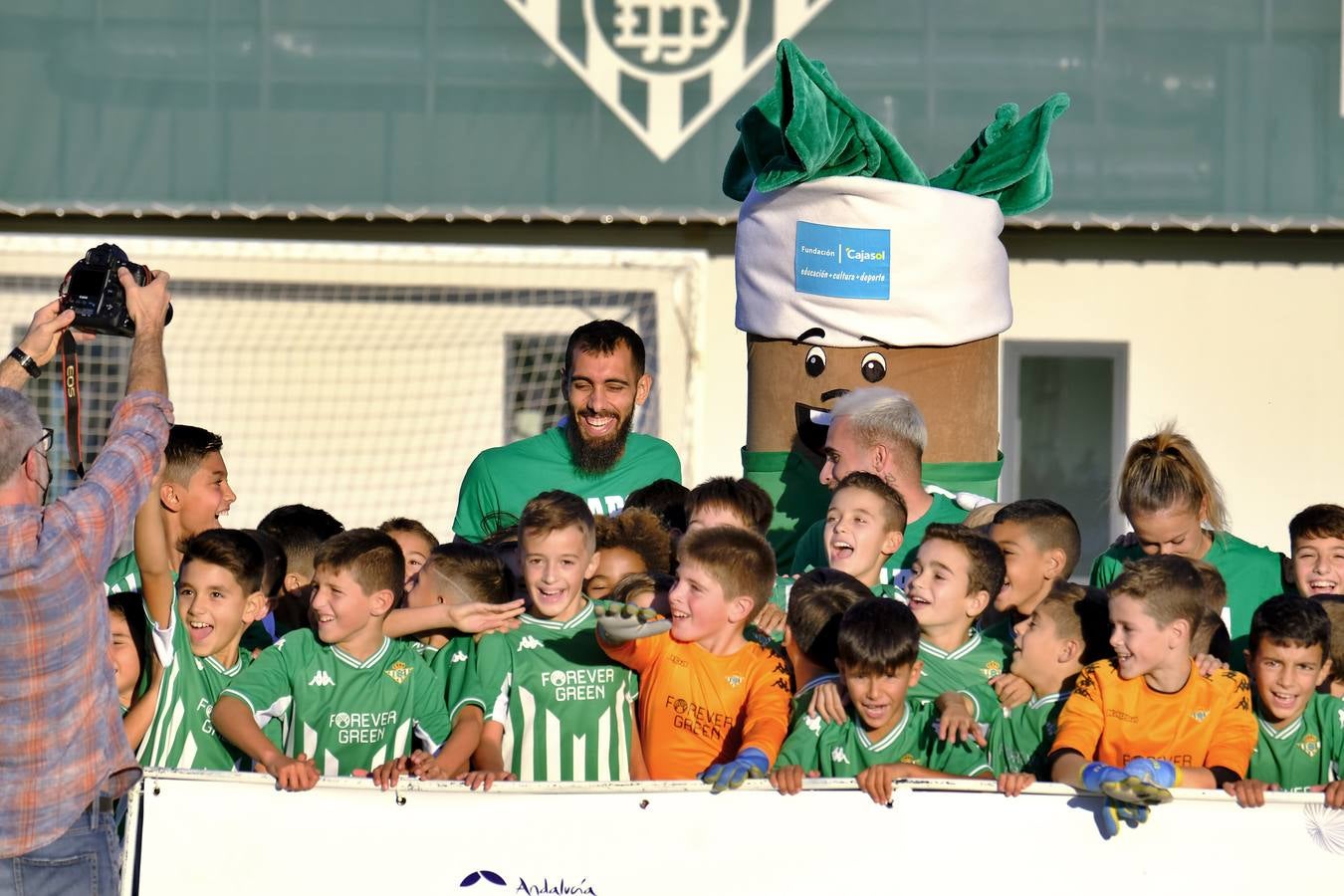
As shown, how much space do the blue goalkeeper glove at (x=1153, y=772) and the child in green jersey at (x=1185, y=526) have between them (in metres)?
0.88

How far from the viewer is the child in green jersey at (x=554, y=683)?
4023 mm

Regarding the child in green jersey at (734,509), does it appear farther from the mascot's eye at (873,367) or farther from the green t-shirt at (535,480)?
the mascot's eye at (873,367)

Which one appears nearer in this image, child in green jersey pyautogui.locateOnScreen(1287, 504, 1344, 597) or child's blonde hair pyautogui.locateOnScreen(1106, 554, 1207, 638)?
child's blonde hair pyautogui.locateOnScreen(1106, 554, 1207, 638)

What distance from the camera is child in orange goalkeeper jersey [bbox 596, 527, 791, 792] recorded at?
3918mm

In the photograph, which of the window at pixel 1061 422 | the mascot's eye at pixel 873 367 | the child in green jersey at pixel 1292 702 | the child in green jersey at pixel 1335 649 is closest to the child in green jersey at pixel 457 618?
the mascot's eye at pixel 873 367

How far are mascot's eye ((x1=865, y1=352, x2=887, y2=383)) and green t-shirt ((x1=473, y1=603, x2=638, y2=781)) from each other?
57.1 inches

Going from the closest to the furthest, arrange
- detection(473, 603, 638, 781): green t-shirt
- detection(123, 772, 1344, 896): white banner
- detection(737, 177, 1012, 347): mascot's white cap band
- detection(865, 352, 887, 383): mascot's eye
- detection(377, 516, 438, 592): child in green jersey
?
detection(123, 772, 1344, 896): white banner < detection(473, 603, 638, 781): green t-shirt < detection(377, 516, 438, 592): child in green jersey < detection(737, 177, 1012, 347): mascot's white cap band < detection(865, 352, 887, 383): mascot's eye

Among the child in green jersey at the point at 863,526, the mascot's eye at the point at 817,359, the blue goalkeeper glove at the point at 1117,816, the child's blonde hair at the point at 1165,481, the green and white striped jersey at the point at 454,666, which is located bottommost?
the blue goalkeeper glove at the point at 1117,816

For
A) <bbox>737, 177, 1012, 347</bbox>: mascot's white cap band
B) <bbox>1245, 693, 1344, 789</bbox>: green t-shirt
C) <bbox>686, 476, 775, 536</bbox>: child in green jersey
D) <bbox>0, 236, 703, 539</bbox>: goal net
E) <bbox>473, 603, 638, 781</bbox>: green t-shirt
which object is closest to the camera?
<bbox>1245, 693, 1344, 789</bbox>: green t-shirt

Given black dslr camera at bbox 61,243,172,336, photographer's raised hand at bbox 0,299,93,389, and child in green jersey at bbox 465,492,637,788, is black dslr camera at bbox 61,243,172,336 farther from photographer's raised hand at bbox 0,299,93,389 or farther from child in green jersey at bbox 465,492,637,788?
child in green jersey at bbox 465,492,637,788

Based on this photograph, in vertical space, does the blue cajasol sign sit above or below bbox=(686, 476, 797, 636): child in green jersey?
A: above

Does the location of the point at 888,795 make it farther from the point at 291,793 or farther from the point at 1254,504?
the point at 1254,504

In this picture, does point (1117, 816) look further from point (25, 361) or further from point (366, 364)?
point (366, 364)

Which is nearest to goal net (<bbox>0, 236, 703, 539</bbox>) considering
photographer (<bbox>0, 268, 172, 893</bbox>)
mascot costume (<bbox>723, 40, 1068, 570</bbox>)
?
mascot costume (<bbox>723, 40, 1068, 570</bbox>)
